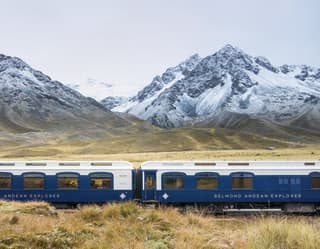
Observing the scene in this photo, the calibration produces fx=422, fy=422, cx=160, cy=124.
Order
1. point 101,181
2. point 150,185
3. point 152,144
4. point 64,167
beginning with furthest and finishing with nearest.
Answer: point 152,144
point 64,167
point 101,181
point 150,185

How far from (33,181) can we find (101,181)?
4.13 metres

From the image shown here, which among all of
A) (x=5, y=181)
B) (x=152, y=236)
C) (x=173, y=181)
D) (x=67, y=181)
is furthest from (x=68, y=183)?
(x=152, y=236)

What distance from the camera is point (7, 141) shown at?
177625mm

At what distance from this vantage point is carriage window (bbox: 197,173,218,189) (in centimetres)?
2489

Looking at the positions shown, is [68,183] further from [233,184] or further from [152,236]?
[152,236]

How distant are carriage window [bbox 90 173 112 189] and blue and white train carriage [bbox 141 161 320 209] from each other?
2097 mm

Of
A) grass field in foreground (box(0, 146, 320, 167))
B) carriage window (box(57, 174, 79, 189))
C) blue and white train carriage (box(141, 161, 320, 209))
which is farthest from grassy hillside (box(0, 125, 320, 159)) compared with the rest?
blue and white train carriage (box(141, 161, 320, 209))

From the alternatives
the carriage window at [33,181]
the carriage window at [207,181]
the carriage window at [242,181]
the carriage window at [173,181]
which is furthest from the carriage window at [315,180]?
the carriage window at [33,181]

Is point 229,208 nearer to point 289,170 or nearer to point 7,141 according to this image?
point 289,170

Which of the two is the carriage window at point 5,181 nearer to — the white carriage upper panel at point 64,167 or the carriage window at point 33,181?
the white carriage upper panel at point 64,167

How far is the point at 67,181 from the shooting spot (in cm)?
2556

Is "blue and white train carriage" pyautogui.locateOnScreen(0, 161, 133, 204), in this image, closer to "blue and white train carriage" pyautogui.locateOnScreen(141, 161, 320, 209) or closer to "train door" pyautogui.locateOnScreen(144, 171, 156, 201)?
"train door" pyautogui.locateOnScreen(144, 171, 156, 201)

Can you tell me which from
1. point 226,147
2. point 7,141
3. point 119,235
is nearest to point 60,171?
point 119,235

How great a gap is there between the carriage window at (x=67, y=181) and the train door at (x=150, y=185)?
13.8ft
